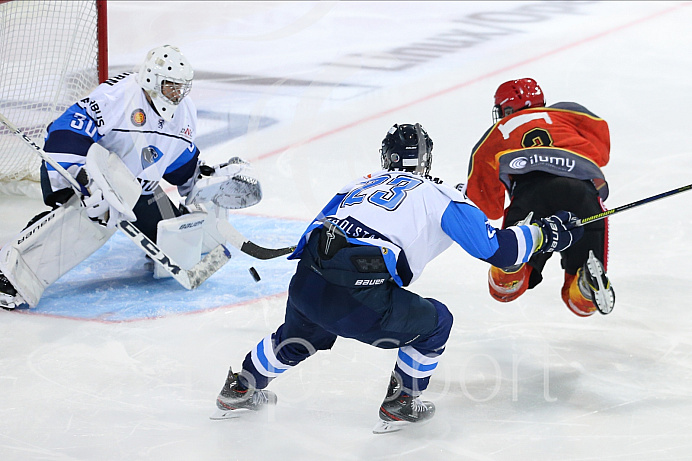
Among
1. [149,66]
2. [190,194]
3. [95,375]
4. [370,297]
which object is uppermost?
[149,66]

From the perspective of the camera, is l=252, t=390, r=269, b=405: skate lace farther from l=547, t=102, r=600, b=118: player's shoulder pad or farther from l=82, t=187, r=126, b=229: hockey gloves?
l=547, t=102, r=600, b=118: player's shoulder pad

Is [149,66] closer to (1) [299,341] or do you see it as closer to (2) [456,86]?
(1) [299,341]

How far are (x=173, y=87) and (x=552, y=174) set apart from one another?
1489 mm

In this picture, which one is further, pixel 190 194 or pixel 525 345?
pixel 190 194

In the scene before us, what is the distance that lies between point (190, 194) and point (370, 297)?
5.91ft

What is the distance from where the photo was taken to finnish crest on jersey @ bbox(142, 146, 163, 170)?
362 centimetres

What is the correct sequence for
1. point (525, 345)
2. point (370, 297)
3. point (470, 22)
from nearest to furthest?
point (370, 297)
point (525, 345)
point (470, 22)

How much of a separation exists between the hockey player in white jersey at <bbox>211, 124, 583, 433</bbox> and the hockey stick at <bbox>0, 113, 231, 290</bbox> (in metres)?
1.14

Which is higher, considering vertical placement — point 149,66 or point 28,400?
point 149,66

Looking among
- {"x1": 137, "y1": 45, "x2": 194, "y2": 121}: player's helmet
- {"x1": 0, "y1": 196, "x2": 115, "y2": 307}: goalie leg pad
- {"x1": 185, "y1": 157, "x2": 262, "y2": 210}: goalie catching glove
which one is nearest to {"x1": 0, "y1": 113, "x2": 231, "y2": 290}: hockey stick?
{"x1": 0, "y1": 196, "x2": 115, "y2": 307}: goalie leg pad

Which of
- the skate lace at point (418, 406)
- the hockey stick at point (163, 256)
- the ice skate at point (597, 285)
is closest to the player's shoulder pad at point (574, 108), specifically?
the ice skate at point (597, 285)

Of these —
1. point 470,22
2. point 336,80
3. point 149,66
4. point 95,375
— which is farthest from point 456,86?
point 95,375

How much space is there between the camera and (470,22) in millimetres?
8242

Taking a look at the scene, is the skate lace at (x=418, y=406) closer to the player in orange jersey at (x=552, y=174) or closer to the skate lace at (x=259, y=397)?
the skate lace at (x=259, y=397)
